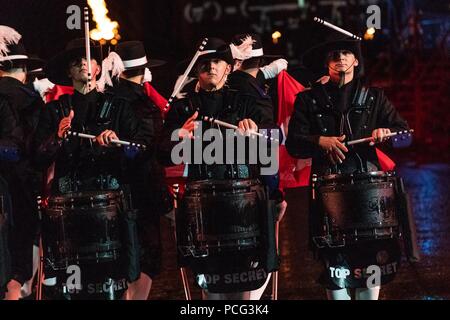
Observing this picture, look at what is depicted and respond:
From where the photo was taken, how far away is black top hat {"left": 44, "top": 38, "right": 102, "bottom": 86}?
7918 mm

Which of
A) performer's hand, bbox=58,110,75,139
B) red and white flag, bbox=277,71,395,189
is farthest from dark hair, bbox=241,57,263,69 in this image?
performer's hand, bbox=58,110,75,139

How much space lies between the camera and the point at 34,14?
34.9 feet

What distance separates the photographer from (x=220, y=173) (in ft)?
25.4

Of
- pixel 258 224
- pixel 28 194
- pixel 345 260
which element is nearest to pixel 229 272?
pixel 258 224

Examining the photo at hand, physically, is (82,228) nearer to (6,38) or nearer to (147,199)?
(147,199)

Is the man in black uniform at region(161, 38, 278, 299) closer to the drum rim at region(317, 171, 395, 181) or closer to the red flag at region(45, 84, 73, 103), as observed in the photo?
the drum rim at region(317, 171, 395, 181)

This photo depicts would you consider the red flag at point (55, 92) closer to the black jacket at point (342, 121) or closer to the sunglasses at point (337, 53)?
the black jacket at point (342, 121)

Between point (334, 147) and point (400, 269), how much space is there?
9.74 feet

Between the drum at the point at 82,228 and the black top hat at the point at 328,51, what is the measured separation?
6.54 ft

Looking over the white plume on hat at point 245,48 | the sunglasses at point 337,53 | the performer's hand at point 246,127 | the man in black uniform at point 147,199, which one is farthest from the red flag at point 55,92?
the sunglasses at point 337,53

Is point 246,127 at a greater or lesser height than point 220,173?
greater

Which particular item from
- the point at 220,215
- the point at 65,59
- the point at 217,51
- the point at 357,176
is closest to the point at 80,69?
the point at 65,59

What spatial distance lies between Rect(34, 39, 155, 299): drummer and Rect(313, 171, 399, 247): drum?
153 cm

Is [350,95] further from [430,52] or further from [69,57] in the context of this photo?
[430,52]
